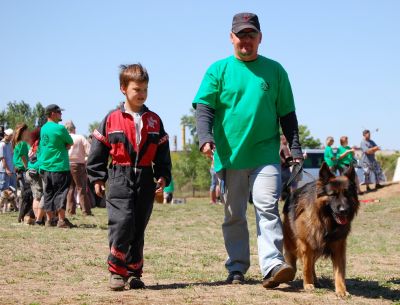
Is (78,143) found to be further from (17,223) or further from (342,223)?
(342,223)

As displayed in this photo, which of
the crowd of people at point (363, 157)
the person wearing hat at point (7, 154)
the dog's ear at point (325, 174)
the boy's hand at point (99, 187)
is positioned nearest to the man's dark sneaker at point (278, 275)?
the dog's ear at point (325, 174)

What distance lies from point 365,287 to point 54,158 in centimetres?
719

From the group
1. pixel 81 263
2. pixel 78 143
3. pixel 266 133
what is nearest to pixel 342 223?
pixel 266 133

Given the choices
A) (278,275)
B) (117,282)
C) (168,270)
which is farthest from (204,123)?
(168,270)

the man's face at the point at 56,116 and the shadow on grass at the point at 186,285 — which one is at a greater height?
the man's face at the point at 56,116

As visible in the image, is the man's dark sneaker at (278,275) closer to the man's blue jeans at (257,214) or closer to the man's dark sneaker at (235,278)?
the man's blue jeans at (257,214)

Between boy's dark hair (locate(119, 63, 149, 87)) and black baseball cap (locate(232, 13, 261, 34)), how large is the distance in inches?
35.2

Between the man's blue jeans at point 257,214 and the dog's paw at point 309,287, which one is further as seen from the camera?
the dog's paw at point 309,287

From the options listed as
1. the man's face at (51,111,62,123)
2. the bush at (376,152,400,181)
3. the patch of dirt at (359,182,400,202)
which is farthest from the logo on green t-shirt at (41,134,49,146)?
the bush at (376,152,400,181)

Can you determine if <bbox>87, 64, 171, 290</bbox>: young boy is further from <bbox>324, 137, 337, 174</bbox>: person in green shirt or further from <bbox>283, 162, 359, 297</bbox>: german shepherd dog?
<bbox>324, 137, 337, 174</bbox>: person in green shirt

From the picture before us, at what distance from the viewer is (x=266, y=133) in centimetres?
649

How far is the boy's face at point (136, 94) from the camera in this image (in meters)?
6.42

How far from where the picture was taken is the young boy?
6320 mm

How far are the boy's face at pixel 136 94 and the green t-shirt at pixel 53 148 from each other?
20.9 ft
